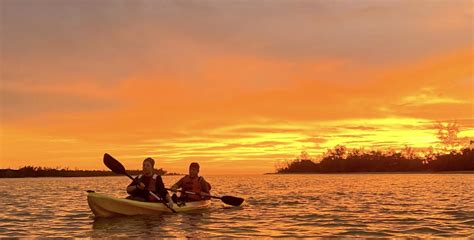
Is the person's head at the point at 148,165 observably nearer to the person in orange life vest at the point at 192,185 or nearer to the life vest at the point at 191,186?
the person in orange life vest at the point at 192,185

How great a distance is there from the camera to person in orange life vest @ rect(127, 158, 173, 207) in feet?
50.6

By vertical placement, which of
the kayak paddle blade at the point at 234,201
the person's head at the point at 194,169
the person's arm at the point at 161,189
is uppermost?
the person's head at the point at 194,169

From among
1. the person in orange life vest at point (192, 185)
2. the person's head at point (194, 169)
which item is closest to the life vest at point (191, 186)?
the person in orange life vest at point (192, 185)

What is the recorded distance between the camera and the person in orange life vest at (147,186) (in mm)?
15419

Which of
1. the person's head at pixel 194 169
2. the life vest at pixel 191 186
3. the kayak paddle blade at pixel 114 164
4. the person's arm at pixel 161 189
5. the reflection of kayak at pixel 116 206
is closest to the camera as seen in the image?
the reflection of kayak at pixel 116 206

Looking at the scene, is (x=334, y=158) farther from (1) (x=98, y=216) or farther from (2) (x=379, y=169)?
(1) (x=98, y=216)

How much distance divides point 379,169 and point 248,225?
119m

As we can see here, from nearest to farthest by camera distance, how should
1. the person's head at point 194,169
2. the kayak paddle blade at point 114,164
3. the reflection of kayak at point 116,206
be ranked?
the reflection of kayak at point 116,206 → the kayak paddle blade at point 114,164 → the person's head at point 194,169

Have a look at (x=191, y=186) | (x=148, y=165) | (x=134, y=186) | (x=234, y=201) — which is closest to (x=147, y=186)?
(x=134, y=186)

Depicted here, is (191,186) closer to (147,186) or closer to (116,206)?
(147,186)

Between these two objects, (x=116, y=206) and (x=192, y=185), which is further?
(x=192, y=185)

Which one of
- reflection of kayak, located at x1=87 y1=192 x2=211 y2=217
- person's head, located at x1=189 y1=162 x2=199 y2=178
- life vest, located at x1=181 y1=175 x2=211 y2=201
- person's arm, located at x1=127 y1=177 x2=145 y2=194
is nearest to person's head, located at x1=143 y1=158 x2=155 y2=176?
person's arm, located at x1=127 y1=177 x2=145 y2=194

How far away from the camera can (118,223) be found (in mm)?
14711

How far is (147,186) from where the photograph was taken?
16.1 m
